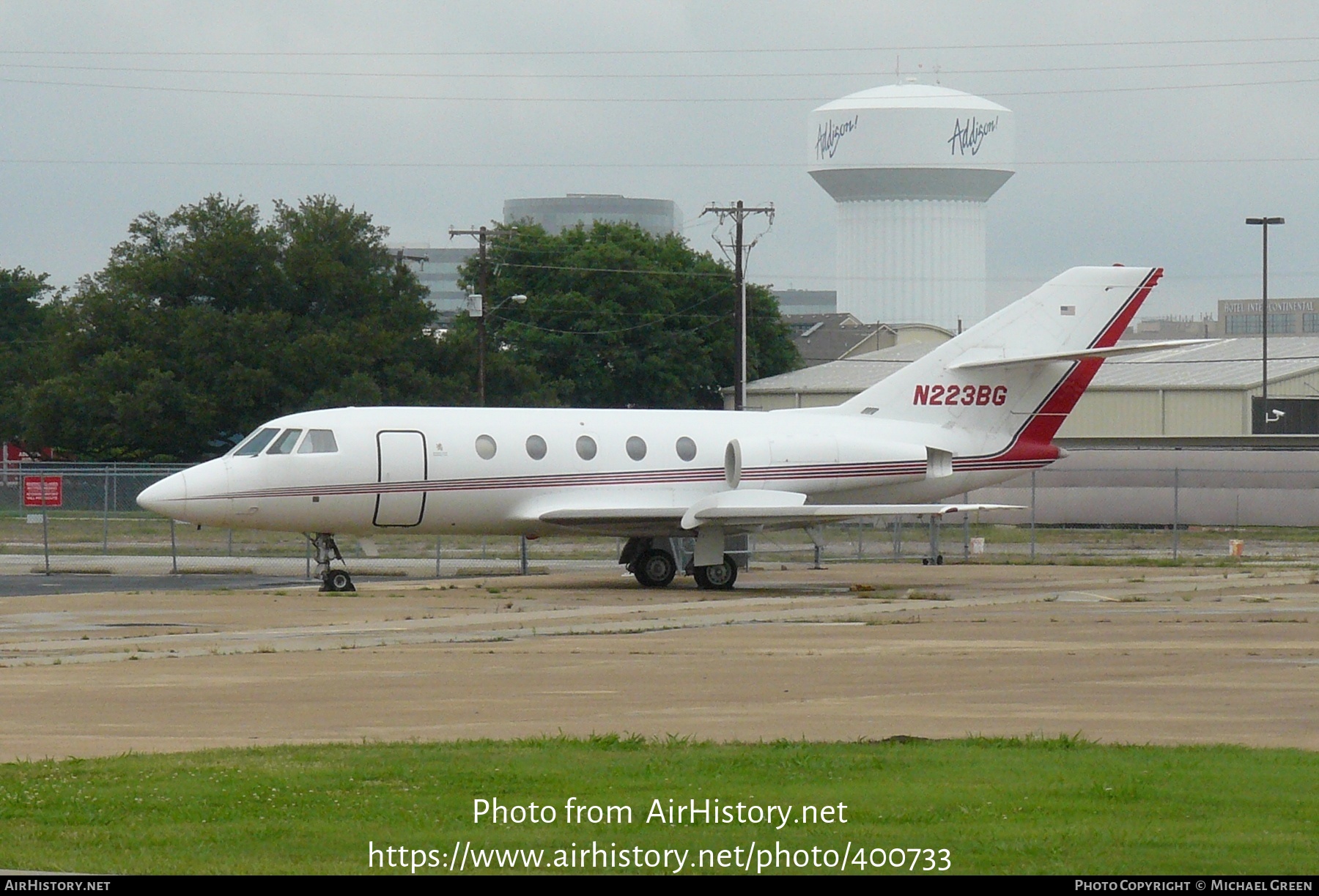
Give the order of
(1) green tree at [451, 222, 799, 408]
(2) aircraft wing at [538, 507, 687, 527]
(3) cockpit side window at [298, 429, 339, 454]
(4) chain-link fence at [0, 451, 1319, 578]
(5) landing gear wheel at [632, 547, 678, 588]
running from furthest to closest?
(1) green tree at [451, 222, 799, 408], (4) chain-link fence at [0, 451, 1319, 578], (5) landing gear wheel at [632, 547, 678, 588], (2) aircraft wing at [538, 507, 687, 527], (3) cockpit side window at [298, 429, 339, 454]

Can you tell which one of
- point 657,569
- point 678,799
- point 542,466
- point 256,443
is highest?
point 256,443

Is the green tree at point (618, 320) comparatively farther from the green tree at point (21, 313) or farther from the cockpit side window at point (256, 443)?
the cockpit side window at point (256, 443)

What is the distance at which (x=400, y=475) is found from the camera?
2867 cm

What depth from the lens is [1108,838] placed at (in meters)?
8.46

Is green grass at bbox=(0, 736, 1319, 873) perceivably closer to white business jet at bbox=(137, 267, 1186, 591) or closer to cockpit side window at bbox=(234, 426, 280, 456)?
white business jet at bbox=(137, 267, 1186, 591)

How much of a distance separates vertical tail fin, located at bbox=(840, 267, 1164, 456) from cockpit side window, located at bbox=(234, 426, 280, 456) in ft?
31.3

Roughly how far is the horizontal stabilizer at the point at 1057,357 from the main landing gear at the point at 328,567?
1089 cm

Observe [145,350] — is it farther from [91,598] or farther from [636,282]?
[91,598]

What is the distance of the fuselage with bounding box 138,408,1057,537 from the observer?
28.4 metres

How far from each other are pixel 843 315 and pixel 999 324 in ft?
313

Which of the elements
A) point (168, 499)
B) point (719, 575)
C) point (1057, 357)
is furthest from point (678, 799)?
point (1057, 357)

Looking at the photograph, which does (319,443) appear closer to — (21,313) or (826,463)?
(826,463)

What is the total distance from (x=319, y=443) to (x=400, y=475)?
4.33ft

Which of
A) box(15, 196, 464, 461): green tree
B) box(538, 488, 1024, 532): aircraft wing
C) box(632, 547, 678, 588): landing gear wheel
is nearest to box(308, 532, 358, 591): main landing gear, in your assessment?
box(538, 488, 1024, 532): aircraft wing
